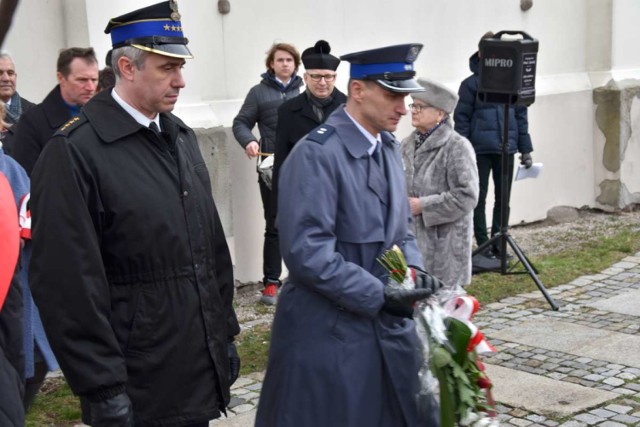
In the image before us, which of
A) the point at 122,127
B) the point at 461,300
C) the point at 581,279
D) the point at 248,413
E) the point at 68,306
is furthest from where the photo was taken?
the point at 581,279

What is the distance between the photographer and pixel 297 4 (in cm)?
878

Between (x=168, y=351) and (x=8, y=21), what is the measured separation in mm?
2045

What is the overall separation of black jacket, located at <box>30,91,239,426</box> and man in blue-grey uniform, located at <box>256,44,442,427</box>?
28cm

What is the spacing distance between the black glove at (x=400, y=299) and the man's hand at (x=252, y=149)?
14.3ft

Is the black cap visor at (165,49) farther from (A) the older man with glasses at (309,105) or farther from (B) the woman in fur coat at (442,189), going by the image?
(A) the older man with glasses at (309,105)

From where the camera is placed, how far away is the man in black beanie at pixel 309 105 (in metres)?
7.17

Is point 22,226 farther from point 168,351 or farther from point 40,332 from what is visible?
point 168,351

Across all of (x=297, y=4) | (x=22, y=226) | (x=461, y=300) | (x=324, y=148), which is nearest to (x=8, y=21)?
(x=324, y=148)

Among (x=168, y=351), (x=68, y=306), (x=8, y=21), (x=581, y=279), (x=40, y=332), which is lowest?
(x=581, y=279)

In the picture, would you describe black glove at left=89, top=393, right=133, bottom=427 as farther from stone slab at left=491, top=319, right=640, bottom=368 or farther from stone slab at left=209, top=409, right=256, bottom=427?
stone slab at left=491, top=319, right=640, bottom=368

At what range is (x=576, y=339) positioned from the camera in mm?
6879

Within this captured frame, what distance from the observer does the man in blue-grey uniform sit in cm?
338

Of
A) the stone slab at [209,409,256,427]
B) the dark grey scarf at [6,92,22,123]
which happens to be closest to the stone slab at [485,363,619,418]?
the stone slab at [209,409,256,427]

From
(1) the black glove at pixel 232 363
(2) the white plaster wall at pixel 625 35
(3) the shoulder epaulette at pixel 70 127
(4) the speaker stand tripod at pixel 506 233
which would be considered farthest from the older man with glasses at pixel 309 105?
(2) the white plaster wall at pixel 625 35
